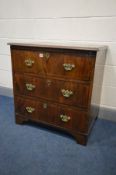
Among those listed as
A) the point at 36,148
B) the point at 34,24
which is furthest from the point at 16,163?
the point at 34,24

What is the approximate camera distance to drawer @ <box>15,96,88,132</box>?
59.5 inches

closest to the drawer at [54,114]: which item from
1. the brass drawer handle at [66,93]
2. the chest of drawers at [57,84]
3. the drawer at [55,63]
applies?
the chest of drawers at [57,84]

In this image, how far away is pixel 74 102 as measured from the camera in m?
1.48

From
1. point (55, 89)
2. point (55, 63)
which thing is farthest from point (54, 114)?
point (55, 63)

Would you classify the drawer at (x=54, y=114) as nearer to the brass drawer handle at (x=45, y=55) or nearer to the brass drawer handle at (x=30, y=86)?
the brass drawer handle at (x=30, y=86)

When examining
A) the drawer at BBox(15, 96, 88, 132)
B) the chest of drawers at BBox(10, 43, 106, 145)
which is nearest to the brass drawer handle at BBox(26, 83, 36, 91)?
the chest of drawers at BBox(10, 43, 106, 145)

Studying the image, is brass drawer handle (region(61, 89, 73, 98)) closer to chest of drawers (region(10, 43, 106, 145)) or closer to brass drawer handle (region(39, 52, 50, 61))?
chest of drawers (region(10, 43, 106, 145))

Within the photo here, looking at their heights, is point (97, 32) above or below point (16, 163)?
above

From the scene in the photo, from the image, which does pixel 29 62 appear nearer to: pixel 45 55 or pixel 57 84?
pixel 45 55

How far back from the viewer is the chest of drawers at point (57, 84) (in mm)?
1351

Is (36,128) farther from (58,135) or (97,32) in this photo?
(97,32)

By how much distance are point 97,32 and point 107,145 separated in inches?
45.6

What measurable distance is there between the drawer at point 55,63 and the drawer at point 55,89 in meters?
0.07

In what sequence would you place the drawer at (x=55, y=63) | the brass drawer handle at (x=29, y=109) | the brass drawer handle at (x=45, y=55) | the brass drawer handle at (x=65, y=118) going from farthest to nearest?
the brass drawer handle at (x=29, y=109), the brass drawer handle at (x=65, y=118), the brass drawer handle at (x=45, y=55), the drawer at (x=55, y=63)
